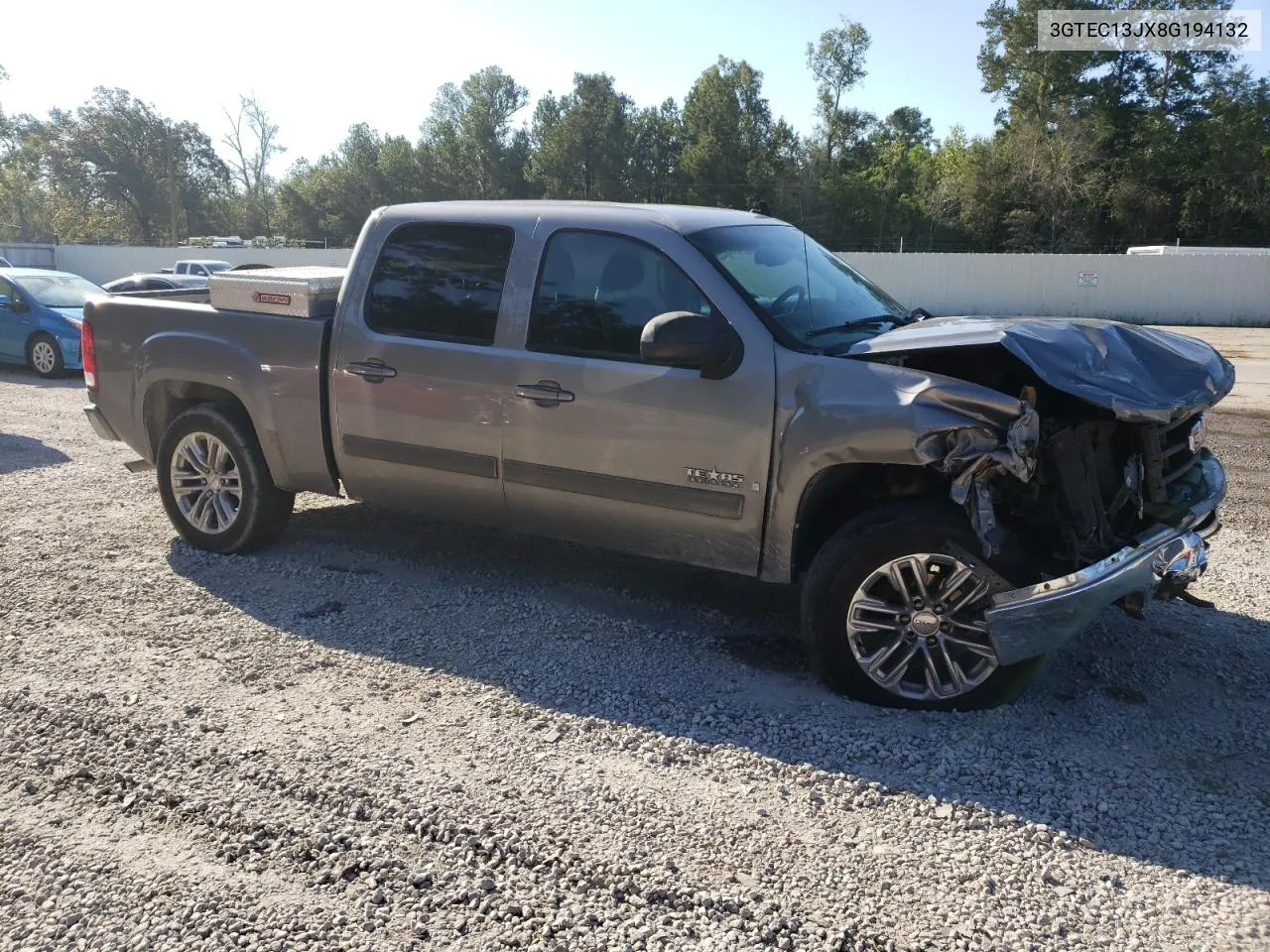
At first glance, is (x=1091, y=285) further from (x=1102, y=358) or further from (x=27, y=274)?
(x=1102, y=358)

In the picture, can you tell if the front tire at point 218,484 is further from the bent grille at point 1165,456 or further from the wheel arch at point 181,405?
the bent grille at point 1165,456

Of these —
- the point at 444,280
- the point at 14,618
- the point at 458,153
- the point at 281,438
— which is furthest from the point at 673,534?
the point at 458,153

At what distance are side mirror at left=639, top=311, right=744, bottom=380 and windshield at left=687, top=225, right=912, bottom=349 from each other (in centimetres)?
26

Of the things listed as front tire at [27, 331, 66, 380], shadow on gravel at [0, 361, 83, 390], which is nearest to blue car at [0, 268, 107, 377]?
front tire at [27, 331, 66, 380]

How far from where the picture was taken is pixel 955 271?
108ft

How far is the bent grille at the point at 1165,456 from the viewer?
411 centimetres

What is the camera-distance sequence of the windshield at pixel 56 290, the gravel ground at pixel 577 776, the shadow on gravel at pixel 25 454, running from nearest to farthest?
the gravel ground at pixel 577 776
the shadow on gravel at pixel 25 454
the windshield at pixel 56 290

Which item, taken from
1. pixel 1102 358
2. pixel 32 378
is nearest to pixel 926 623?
pixel 1102 358

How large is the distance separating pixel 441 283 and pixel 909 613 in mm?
2802

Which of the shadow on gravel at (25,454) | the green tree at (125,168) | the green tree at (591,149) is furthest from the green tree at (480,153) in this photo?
the shadow on gravel at (25,454)

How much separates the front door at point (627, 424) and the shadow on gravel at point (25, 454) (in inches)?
217

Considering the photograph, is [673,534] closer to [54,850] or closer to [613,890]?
[613,890]

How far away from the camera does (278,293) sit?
5.43 metres

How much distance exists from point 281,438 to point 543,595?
1.69 meters
